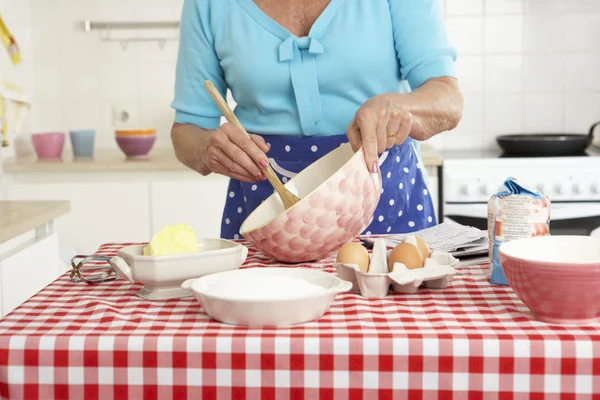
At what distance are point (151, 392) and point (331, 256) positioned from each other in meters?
0.47

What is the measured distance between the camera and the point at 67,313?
1.02m

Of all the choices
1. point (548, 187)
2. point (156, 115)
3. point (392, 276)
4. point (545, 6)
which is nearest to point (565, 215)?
point (548, 187)

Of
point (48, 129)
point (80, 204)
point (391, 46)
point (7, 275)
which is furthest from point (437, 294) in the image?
point (48, 129)

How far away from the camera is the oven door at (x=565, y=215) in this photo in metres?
2.70

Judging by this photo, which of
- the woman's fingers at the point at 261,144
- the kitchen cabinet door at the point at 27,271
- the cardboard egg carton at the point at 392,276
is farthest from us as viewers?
the kitchen cabinet door at the point at 27,271

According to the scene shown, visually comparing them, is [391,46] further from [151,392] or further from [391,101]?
[151,392]

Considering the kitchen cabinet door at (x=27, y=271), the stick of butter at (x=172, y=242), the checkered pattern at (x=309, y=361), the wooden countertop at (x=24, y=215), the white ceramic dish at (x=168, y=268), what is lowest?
the kitchen cabinet door at (x=27, y=271)

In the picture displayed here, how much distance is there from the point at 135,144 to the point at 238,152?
1.79 m

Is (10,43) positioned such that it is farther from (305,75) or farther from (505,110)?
(505,110)

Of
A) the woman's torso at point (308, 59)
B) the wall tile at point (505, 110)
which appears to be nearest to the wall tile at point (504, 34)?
the wall tile at point (505, 110)

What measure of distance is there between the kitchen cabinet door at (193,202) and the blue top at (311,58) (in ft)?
3.92

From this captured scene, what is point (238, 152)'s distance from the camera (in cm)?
127

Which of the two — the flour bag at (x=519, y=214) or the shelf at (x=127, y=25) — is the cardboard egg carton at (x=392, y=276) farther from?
the shelf at (x=127, y=25)

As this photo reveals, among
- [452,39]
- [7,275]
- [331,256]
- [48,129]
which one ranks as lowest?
[7,275]
